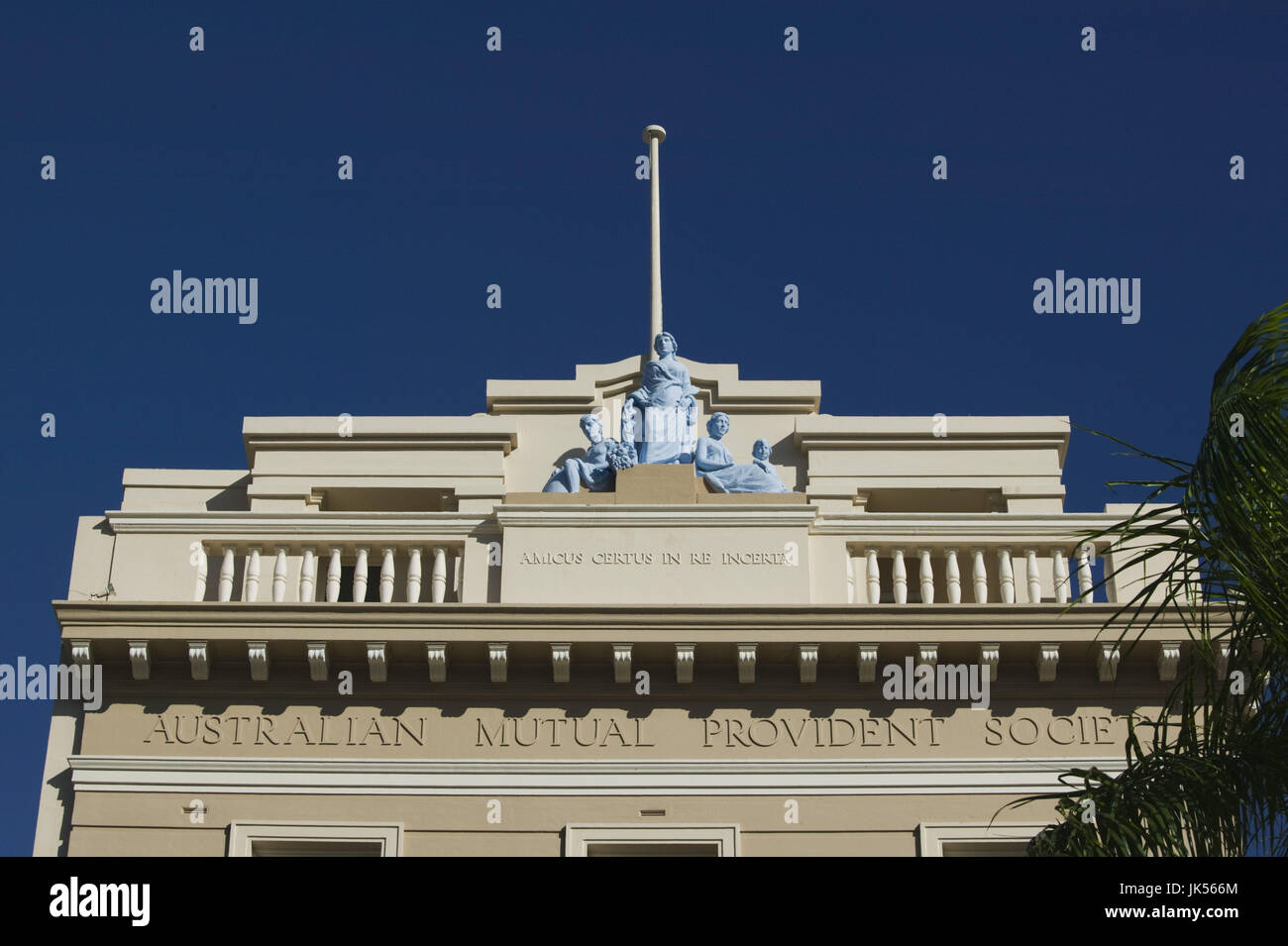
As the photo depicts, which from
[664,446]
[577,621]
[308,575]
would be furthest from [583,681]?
[664,446]

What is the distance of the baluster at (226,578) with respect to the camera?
22.4 m

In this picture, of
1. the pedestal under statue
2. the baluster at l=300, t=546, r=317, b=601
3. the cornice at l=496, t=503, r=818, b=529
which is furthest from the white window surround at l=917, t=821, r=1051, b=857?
the baluster at l=300, t=546, r=317, b=601

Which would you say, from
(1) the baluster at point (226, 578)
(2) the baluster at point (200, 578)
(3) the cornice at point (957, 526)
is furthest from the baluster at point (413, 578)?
(3) the cornice at point (957, 526)

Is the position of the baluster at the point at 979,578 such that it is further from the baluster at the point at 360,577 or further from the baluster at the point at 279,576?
the baluster at the point at 279,576

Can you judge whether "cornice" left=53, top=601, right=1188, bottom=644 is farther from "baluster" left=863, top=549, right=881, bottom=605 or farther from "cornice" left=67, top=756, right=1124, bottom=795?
"cornice" left=67, top=756, right=1124, bottom=795

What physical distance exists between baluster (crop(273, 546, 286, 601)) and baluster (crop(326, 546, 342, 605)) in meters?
0.46

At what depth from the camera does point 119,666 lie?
71.5 feet

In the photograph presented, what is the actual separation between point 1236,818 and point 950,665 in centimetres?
854

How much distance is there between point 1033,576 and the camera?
73.9 feet

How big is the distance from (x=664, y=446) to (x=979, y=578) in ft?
12.9

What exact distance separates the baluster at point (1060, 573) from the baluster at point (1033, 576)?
18cm

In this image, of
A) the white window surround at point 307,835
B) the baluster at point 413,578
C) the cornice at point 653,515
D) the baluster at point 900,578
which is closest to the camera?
the white window surround at point 307,835
